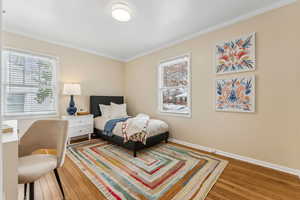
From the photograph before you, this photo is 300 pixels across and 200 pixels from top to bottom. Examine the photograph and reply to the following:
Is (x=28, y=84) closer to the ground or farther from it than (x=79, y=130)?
farther from it

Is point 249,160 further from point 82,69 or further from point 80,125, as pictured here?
point 82,69

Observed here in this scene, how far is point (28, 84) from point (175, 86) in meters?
3.45

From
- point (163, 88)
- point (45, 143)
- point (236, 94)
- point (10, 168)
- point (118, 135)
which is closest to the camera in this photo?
point (10, 168)

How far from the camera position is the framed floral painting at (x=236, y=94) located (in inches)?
87.5

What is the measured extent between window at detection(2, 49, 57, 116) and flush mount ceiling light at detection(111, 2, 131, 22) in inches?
87.4

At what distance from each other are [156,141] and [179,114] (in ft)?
2.87

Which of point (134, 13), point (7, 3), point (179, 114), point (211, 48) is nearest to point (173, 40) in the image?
point (211, 48)

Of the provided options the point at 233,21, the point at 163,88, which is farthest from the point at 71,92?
the point at 233,21

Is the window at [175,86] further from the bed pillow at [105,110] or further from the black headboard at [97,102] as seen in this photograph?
the black headboard at [97,102]

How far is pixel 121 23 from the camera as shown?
8.27 ft

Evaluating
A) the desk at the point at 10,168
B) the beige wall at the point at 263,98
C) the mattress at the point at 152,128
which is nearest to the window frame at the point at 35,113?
the mattress at the point at 152,128

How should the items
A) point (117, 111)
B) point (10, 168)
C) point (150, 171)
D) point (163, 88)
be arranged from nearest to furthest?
point (10, 168), point (150, 171), point (163, 88), point (117, 111)

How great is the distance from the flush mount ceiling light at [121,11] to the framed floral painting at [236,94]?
81.1 inches

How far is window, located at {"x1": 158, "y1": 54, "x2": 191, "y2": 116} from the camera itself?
124 inches
